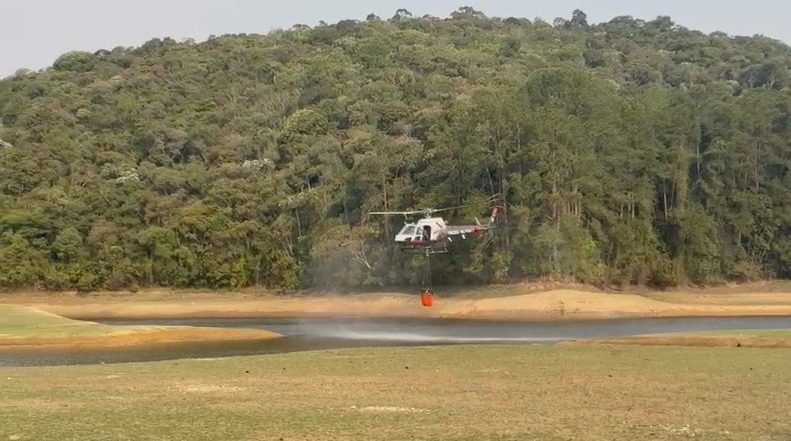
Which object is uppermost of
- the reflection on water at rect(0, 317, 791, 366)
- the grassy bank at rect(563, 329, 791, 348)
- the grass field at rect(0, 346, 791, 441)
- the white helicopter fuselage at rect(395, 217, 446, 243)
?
the white helicopter fuselage at rect(395, 217, 446, 243)

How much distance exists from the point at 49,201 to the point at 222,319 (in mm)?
35073

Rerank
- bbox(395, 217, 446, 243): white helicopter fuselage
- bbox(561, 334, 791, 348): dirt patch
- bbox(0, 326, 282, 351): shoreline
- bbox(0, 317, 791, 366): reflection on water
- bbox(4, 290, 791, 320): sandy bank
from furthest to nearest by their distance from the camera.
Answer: bbox(4, 290, 791, 320): sandy bank
bbox(395, 217, 446, 243): white helicopter fuselage
bbox(0, 326, 282, 351): shoreline
bbox(0, 317, 791, 366): reflection on water
bbox(561, 334, 791, 348): dirt patch

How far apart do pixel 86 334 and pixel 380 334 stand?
16.4 m

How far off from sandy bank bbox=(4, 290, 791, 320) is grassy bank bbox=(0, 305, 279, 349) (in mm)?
18299

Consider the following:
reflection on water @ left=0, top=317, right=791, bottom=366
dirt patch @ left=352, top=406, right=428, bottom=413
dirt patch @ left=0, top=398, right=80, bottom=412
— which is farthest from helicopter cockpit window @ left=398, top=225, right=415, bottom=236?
dirt patch @ left=352, top=406, right=428, bottom=413

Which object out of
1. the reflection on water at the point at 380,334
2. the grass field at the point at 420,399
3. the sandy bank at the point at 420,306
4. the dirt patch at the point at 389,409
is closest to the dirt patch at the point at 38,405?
the grass field at the point at 420,399

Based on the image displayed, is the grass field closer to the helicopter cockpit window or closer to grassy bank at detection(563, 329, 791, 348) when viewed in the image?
grassy bank at detection(563, 329, 791, 348)

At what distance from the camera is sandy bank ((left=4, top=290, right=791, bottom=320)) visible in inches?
2288

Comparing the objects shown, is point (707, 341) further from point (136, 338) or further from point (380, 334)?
point (136, 338)

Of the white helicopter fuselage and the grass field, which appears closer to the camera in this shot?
the grass field

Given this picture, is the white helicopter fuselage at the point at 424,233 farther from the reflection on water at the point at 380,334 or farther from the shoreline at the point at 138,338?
the shoreline at the point at 138,338

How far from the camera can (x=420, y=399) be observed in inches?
664

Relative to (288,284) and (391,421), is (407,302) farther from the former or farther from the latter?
(391,421)

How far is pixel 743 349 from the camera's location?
2814cm
